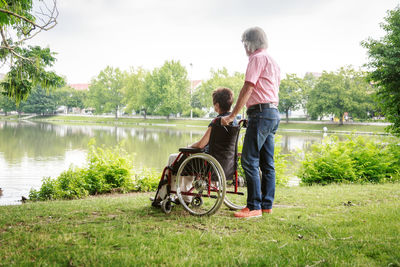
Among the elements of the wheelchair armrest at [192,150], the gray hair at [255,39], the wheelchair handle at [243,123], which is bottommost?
the wheelchair armrest at [192,150]

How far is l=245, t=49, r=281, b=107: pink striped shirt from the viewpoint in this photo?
348cm

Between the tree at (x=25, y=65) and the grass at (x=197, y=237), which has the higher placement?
the tree at (x=25, y=65)

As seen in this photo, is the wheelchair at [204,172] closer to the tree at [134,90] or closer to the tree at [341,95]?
the tree at [341,95]

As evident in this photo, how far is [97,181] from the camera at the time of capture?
6.88 meters

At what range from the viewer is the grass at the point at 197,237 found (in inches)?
88.7

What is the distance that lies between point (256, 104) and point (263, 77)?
31 cm

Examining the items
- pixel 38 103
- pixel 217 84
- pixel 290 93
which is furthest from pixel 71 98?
pixel 290 93

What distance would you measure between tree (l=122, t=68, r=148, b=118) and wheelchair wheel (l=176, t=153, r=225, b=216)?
5287 cm

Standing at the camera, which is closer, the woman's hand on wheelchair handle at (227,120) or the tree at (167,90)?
the woman's hand on wheelchair handle at (227,120)

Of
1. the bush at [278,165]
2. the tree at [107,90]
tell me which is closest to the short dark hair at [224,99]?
the bush at [278,165]

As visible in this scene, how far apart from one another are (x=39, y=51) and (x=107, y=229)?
646cm

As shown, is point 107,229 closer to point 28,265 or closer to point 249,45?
point 28,265

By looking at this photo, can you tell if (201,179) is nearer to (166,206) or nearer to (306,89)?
(166,206)

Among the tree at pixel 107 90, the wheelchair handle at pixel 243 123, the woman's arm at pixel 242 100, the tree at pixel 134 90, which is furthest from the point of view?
the tree at pixel 107 90
